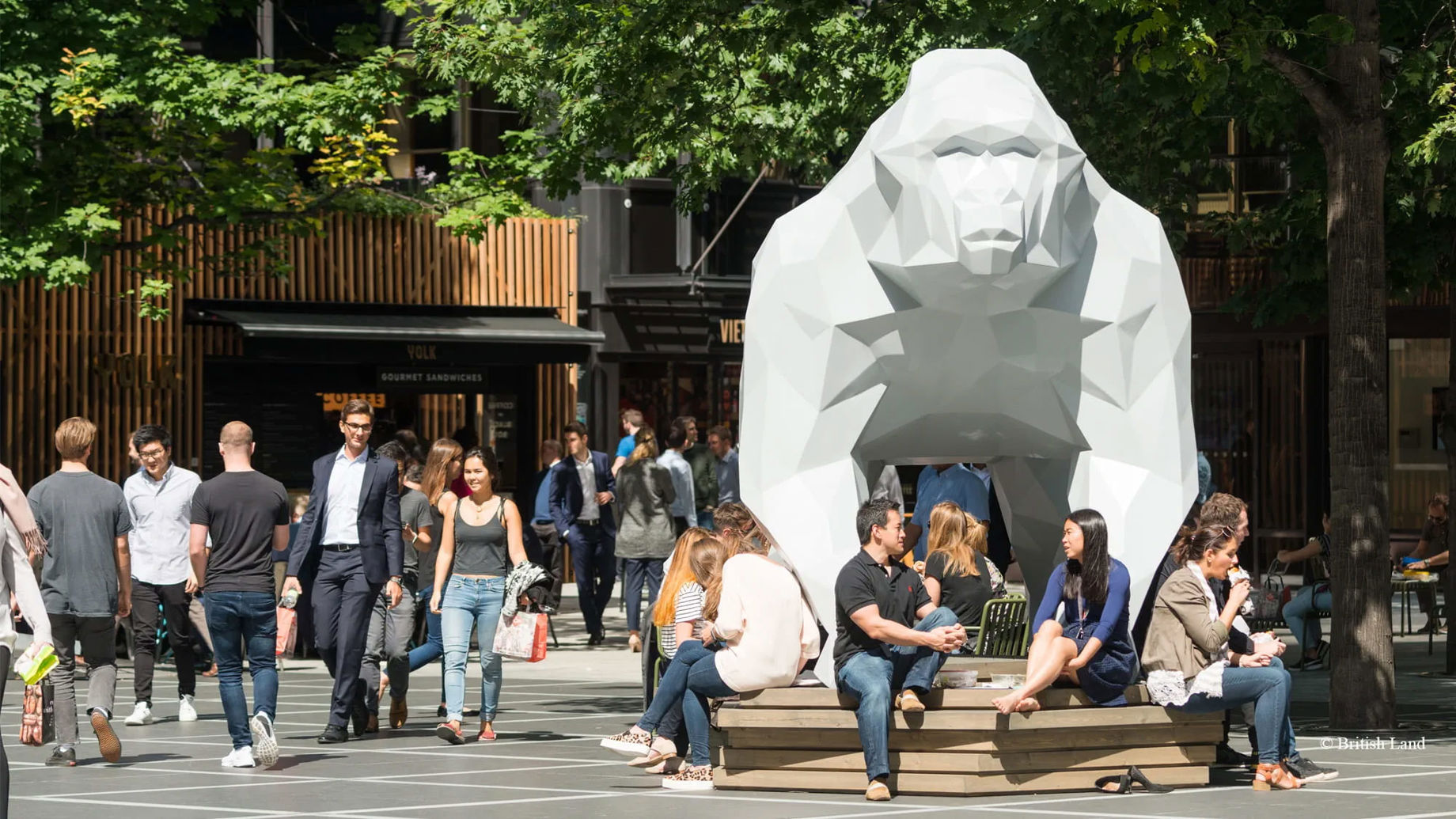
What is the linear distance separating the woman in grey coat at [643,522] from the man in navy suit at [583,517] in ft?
2.57

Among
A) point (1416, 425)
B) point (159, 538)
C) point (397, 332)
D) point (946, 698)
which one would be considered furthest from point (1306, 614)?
point (397, 332)

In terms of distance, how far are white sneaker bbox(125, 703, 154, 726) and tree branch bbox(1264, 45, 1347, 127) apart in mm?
7786

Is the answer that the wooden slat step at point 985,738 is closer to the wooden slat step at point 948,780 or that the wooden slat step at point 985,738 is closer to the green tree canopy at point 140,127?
the wooden slat step at point 948,780

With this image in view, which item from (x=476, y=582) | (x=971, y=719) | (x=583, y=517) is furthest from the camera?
(x=583, y=517)

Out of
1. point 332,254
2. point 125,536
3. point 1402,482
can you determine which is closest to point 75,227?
point 332,254

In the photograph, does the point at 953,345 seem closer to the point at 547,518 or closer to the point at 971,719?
the point at 971,719

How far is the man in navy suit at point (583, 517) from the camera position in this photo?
19812mm

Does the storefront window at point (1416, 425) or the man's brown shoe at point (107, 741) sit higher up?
the storefront window at point (1416, 425)

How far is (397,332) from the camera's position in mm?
24844

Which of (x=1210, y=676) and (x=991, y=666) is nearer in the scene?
(x=1210, y=676)

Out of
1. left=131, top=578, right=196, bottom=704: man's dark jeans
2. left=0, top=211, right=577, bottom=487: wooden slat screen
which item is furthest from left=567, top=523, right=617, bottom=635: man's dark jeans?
left=0, top=211, right=577, bottom=487: wooden slat screen

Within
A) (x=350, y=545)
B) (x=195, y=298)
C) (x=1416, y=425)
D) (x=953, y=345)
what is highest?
(x=195, y=298)

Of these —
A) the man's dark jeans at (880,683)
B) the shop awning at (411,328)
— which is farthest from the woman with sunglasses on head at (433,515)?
the shop awning at (411,328)

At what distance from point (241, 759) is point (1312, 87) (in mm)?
7000
